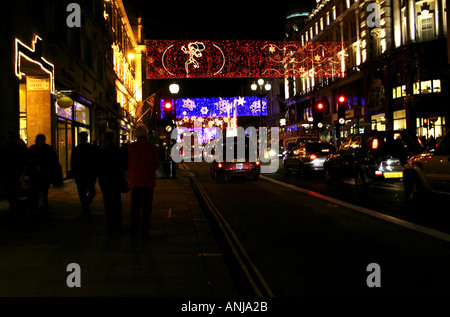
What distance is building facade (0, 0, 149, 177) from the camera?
12.6 m

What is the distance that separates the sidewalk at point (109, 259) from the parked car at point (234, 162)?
882cm

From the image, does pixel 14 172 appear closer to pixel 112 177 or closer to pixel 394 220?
pixel 112 177

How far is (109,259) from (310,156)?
14648 millimetres

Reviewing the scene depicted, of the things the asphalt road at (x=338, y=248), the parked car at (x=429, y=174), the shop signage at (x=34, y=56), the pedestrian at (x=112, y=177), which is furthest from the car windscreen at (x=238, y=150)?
the pedestrian at (x=112, y=177)

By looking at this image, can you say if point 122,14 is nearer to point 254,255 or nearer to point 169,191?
point 169,191

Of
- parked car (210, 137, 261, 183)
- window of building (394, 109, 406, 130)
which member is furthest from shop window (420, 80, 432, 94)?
parked car (210, 137, 261, 183)

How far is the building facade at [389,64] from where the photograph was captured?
3459 cm

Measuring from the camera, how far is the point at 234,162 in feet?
59.9

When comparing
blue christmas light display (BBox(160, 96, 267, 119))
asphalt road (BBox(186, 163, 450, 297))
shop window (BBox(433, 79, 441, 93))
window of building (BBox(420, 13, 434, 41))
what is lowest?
asphalt road (BBox(186, 163, 450, 297))

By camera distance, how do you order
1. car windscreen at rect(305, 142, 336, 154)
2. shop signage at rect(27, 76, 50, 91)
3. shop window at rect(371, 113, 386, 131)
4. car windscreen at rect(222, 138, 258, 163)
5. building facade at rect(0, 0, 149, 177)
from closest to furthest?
building facade at rect(0, 0, 149, 177) → shop signage at rect(27, 76, 50, 91) → car windscreen at rect(222, 138, 258, 163) → car windscreen at rect(305, 142, 336, 154) → shop window at rect(371, 113, 386, 131)

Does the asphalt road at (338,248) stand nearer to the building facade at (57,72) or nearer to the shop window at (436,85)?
the building facade at (57,72)

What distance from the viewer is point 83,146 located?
9016mm

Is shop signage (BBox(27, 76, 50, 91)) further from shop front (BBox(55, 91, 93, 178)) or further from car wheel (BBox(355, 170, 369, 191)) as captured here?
car wheel (BBox(355, 170, 369, 191))

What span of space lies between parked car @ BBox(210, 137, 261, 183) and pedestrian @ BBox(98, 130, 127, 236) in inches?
429
